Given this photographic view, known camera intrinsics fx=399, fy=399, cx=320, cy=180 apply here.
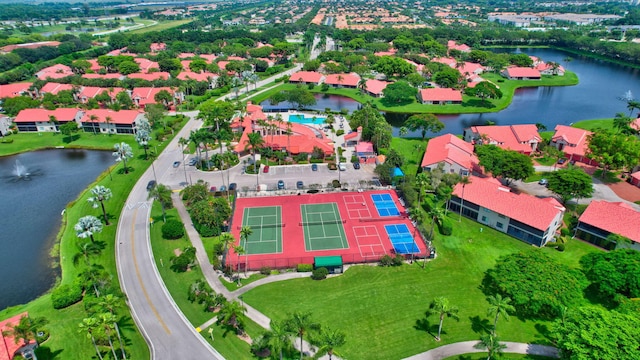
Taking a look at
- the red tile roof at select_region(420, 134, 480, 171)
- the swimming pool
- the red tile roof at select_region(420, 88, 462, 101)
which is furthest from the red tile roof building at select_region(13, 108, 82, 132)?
the red tile roof at select_region(420, 88, 462, 101)

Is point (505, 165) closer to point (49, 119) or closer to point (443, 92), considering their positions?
point (443, 92)

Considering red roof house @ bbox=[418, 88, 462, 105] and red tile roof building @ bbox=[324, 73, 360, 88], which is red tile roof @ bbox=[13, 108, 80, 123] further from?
red roof house @ bbox=[418, 88, 462, 105]

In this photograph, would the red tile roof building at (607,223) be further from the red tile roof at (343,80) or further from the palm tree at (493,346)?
the red tile roof at (343,80)

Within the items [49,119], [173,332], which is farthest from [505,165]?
[49,119]

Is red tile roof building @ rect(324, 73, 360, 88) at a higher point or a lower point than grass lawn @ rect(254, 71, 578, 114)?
higher

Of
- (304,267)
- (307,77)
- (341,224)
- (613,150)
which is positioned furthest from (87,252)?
(307,77)
